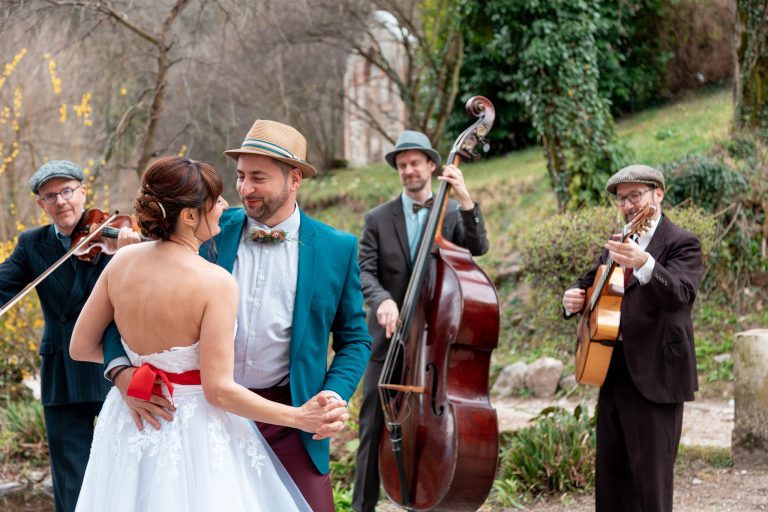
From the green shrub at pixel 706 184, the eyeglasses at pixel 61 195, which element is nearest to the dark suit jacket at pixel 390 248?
the eyeglasses at pixel 61 195

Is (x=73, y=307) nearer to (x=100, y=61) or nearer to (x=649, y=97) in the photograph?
(x=100, y=61)

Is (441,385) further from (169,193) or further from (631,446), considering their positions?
(169,193)

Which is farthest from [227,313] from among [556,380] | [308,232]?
[556,380]

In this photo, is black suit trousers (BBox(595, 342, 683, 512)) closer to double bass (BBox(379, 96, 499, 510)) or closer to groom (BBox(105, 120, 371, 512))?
double bass (BBox(379, 96, 499, 510))

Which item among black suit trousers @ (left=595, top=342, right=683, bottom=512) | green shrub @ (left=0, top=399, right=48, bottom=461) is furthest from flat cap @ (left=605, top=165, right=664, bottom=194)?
green shrub @ (left=0, top=399, right=48, bottom=461)

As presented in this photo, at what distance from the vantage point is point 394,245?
516 centimetres

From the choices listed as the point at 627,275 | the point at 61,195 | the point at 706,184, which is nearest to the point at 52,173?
the point at 61,195

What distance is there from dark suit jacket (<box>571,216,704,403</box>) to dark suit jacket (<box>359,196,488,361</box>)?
114cm

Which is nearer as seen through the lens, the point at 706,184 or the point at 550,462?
the point at 550,462

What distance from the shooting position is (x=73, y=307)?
450 centimetres

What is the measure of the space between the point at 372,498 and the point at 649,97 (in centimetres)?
1466

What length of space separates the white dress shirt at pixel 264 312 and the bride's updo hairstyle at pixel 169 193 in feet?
1.74

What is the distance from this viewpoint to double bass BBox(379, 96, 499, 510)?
4301mm

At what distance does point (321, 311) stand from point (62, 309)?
1892 millimetres
